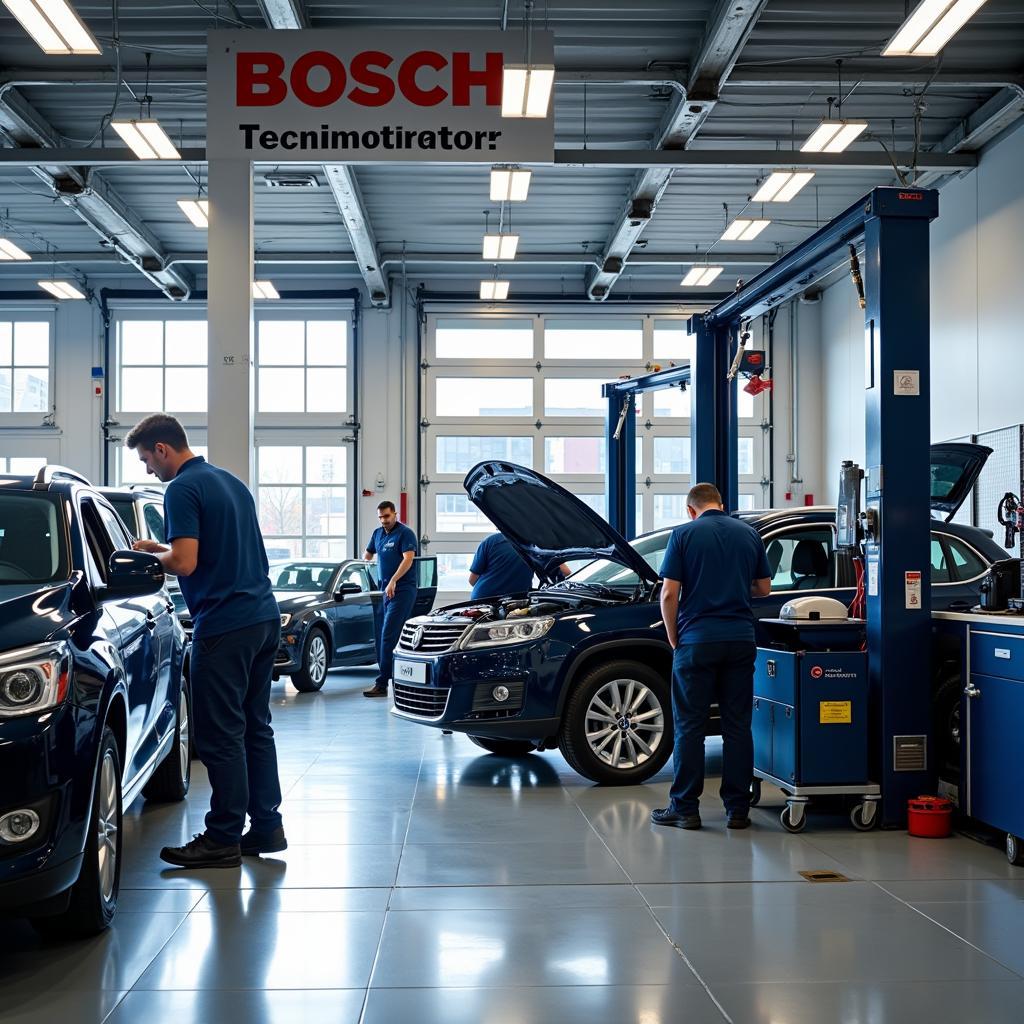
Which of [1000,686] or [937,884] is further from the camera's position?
[1000,686]

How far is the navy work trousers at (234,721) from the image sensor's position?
489cm

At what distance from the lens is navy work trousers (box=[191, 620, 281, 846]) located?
16.0ft

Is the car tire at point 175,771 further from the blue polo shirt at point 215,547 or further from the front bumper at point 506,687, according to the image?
the front bumper at point 506,687

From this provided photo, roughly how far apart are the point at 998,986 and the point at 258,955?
2.35m

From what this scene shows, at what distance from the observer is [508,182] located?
12.7 meters

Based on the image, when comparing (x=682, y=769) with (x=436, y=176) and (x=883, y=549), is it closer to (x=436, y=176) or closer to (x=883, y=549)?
(x=883, y=549)

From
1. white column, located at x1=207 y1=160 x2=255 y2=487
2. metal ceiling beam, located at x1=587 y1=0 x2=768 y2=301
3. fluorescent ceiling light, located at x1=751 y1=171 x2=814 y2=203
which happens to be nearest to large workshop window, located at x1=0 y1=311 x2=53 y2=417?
metal ceiling beam, located at x1=587 y1=0 x2=768 y2=301

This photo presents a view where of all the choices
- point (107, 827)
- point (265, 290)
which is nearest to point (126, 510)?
point (107, 827)

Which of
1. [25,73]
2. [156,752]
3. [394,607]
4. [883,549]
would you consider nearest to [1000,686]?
[883,549]

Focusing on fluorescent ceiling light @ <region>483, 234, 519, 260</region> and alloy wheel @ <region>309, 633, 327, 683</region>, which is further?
fluorescent ceiling light @ <region>483, 234, 519, 260</region>

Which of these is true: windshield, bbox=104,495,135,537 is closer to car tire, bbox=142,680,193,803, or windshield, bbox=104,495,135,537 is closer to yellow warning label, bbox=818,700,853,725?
car tire, bbox=142,680,193,803

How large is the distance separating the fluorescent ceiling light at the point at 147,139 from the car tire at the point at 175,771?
21.5 feet

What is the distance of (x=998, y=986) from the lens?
11.8 feet

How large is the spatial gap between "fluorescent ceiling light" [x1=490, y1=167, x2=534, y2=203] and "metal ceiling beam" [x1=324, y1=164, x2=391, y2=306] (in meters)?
1.70
